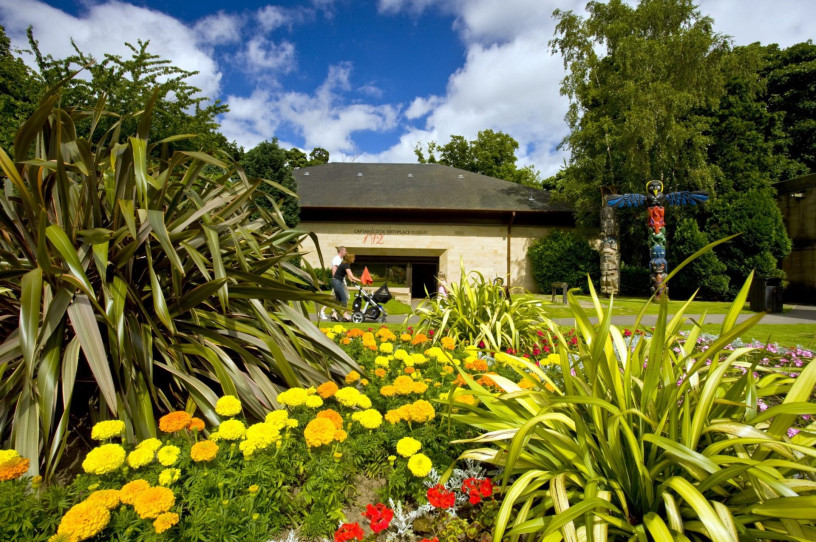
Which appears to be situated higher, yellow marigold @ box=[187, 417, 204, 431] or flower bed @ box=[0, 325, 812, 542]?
yellow marigold @ box=[187, 417, 204, 431]

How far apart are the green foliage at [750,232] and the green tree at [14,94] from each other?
22930mm

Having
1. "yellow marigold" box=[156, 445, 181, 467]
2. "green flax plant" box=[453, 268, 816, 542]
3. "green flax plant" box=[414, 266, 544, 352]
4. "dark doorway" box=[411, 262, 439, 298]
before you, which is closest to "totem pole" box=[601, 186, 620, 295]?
"dark doorway" box=[411, 262, 439, 298]

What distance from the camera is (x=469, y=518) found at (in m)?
1.58

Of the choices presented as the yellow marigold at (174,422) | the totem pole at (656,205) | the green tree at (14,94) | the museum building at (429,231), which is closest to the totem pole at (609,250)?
the totem pole at (656,205)

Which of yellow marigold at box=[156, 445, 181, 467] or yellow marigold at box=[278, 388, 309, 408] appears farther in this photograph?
yellow marigold at box=[278, 388, 309, 408]

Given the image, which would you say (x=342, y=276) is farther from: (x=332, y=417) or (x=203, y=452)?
(x=203, y=452)

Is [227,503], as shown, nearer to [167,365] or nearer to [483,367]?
[167,365]

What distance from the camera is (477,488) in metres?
1.55

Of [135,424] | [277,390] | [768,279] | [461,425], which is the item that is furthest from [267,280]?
[768,279]

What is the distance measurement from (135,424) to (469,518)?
139 cm

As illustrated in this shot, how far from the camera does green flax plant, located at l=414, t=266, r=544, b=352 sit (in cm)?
388

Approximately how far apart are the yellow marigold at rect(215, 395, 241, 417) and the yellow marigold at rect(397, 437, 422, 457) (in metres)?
0.66

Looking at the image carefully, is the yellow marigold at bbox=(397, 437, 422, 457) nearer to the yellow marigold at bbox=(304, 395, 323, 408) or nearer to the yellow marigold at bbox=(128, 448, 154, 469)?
the yellow marigold at bbox=(304, 395, 323, 408)

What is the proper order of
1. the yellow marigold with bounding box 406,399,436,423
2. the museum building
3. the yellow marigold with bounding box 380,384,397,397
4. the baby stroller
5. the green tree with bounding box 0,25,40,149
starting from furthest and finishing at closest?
the museum building
the green tree with bounding box 0,25,40,149
the baby stroller
the yellow marigold with bounding box 380,384,397,397
the yellow marigold with bounding box 406,399,436,423
